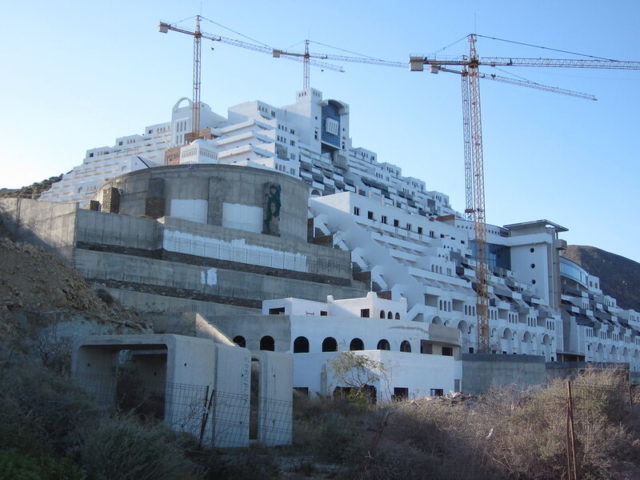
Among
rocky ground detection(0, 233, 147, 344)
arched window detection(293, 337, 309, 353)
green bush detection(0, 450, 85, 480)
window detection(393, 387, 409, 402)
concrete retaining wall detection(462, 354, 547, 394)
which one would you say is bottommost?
green bush detection(0, 450, 85, 480)

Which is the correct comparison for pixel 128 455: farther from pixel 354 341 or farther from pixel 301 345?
pixel 354 341

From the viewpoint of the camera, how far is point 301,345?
4891cm

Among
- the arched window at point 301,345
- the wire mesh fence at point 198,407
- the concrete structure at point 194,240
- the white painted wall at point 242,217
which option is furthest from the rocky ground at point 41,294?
the white painted wall at point 242,217

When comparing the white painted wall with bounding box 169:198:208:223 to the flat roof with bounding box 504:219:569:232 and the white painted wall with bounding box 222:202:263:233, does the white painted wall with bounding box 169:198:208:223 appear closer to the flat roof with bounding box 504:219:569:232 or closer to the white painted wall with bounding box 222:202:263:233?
the white painted wall with bounding box 222:202:263:233

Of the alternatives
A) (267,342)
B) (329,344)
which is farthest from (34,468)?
(329,344)

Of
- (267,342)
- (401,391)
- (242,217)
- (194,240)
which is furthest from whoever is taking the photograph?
(242,217)

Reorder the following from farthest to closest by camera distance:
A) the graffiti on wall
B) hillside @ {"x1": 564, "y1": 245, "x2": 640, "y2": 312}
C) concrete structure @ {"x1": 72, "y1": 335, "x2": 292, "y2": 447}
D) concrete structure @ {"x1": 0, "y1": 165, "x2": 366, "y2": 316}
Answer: hillside @ {"x1": 564, "y1": 245, "x2": 640, "y2": 312}, the graffiti on wall, concrete structure @ {"x1": 0, "y1": 165, "x2": 366, "y2": 316}, concrete structure @ {"x1": 72, "y1": 335, "x2": 292, "y2": 447}

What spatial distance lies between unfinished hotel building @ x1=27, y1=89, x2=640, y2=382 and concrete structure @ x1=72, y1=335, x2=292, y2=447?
888 inches

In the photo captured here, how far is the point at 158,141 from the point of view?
12538 cm

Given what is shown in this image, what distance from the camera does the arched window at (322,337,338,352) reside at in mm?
49219

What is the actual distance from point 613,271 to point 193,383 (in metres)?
159

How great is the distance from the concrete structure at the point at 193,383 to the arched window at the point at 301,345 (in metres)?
21.7

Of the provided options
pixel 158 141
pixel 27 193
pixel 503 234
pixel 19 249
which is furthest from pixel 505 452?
pixel 27 193

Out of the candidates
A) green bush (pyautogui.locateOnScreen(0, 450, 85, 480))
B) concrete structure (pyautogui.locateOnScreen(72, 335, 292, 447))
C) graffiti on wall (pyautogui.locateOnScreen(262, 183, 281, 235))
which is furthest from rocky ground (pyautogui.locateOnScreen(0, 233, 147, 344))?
graffiti on wall (pyautogui.locateOnScreen(262, 183, 281, 235))
